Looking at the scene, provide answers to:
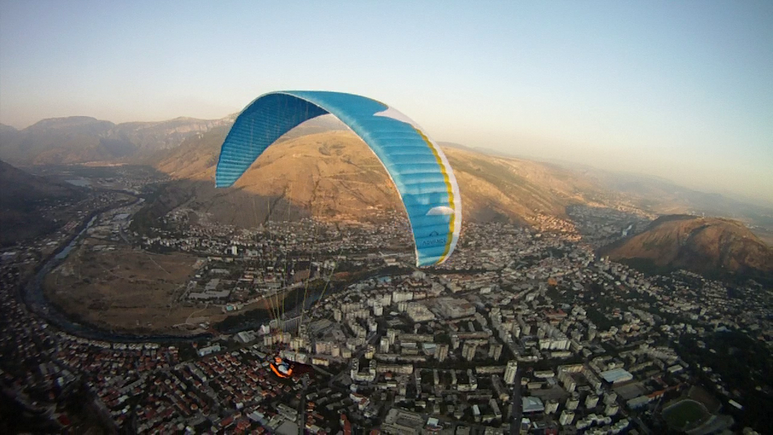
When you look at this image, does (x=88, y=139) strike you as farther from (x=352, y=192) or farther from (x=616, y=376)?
(x=616, y=376)

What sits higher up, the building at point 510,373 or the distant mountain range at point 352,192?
the distant mountain range at point 352,192

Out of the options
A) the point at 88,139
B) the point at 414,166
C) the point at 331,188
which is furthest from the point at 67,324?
the point at 88,139

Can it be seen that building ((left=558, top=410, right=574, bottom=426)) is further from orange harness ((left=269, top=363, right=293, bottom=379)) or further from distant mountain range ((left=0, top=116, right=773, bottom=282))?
distant mountain range ((left=0, top=116, right=773, bottom=282))

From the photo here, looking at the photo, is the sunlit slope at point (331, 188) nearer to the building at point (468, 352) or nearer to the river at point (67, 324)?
the river at point (67, 324)

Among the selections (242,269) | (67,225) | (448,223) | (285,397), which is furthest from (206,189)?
(448,223)

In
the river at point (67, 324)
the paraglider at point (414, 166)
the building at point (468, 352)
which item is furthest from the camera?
the river at point (67, 324)

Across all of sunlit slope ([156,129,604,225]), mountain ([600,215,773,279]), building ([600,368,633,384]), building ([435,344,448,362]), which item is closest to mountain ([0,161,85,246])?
sunlit slope ([156,129,604,225])

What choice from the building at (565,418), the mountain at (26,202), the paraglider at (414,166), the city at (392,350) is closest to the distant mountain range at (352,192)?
the mountain at (26,202)
